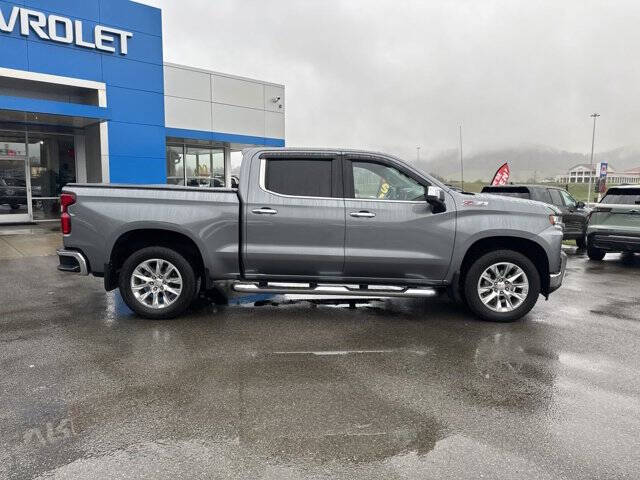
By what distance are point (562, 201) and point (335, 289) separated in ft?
33.0

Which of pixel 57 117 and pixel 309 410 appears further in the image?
pixel 57 117

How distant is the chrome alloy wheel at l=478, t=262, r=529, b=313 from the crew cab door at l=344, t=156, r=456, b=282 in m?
0.55

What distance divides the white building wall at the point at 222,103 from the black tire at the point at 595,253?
14.1m

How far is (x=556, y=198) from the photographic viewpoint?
43.4 feet

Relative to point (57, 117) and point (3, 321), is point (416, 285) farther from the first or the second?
point (57, 117)

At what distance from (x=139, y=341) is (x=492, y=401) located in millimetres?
3450

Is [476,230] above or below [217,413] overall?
above

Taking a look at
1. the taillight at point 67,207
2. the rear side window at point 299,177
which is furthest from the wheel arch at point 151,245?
the rear side window at point 299,177

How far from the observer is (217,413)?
3504 mm

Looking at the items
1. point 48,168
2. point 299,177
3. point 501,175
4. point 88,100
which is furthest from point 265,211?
point 501,175

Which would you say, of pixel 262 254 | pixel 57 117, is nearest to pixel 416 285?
pixel 262 254

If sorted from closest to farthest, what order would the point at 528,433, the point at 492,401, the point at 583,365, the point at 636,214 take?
the point at 528,433
the point at 492,401
the point at 583,365
the point at 636,214

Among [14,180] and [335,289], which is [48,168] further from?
[335,289]

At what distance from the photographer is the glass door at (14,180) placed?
1630cm
